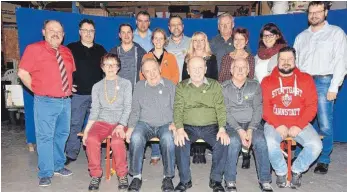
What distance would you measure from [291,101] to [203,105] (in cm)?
101

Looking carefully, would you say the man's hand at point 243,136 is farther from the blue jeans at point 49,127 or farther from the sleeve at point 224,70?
the blue jeans at point 49,127

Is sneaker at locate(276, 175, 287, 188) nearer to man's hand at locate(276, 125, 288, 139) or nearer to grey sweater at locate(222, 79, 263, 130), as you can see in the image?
man's hand at locate(276, 125, 288, 139)

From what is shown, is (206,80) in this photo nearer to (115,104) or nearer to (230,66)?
(230,66)

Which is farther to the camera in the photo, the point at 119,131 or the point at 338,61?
the point at 338,61

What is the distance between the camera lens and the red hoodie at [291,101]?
12.9ft

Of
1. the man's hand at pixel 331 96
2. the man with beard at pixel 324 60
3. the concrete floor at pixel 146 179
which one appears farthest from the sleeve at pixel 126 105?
the man's hand at pixel 331 96

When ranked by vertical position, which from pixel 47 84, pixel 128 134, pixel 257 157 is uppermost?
pixel 47 84

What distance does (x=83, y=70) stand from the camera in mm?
4520

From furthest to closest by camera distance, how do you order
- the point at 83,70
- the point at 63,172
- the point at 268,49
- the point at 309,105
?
1. the point at 83,70
2. the point at 268,49
3. the point at 63,172
4. the point at 309,105

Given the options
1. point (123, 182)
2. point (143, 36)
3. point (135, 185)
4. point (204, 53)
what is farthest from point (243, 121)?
point (143, 36)

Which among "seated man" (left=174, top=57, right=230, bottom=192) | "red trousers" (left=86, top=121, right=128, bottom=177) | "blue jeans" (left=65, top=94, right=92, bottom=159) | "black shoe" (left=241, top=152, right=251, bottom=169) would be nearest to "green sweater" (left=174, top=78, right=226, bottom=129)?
"seated man" (left=174, top=57, right=230, bottom=192)

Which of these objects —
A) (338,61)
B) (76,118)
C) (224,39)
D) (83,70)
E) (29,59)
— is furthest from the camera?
(224,39)

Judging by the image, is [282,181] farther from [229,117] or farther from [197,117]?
[197,117]

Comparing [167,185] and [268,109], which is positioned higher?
[268,109]
